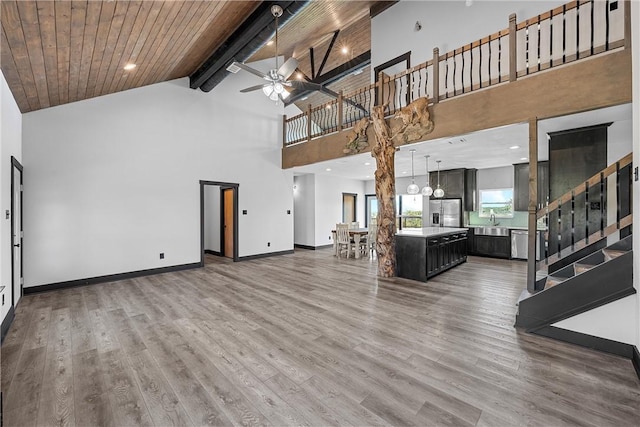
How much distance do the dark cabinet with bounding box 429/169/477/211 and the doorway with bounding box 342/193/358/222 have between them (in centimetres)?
372

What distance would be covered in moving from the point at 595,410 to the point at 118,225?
692 centimetres

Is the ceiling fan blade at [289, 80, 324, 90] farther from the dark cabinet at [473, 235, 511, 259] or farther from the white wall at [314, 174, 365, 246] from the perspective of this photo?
the dark cabinet at [473, 235, 511, 259]

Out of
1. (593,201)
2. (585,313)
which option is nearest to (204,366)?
(585,313)

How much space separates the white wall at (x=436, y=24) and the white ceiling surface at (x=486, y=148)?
7.10 feet

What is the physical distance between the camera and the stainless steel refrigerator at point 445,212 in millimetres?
8312

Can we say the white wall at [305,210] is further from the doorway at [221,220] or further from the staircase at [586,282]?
the staircase at [586,282]

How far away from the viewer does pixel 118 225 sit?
5551mm

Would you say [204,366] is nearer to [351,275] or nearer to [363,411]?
[363,411]

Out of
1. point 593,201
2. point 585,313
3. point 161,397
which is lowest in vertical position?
point 161,397

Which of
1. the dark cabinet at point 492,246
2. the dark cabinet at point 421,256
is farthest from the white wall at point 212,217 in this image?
the dark cabinet at point 492,246

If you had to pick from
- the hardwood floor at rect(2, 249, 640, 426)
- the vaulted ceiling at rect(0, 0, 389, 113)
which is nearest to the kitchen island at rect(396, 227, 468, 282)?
the hardwood floor at rect(2, 249, 640, 426)

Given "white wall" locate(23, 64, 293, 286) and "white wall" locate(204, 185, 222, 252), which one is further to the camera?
"white wall" locate(204, 185, 222, 252)

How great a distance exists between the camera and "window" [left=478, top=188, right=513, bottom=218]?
26.3 feet

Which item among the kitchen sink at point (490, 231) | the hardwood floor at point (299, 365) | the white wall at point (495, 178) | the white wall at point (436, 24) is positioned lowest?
the hardwood floor at point (299, 365)
